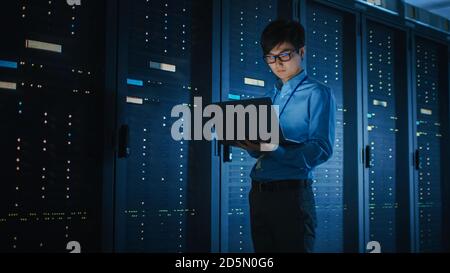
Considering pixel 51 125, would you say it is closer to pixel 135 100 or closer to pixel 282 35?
pixel 135 100

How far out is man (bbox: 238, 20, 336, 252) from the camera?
2041 millimetres

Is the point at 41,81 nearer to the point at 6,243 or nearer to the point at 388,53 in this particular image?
the point at 6,243

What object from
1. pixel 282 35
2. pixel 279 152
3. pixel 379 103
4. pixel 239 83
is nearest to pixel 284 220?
pixel 279 152

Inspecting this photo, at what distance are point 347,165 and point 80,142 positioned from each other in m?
1.90

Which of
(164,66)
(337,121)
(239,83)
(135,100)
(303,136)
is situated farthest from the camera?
(337,121)

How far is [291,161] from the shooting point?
82.2 inches

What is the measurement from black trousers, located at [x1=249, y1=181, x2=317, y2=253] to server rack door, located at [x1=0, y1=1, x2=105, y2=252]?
2.31 feet

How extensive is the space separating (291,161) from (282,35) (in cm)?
55

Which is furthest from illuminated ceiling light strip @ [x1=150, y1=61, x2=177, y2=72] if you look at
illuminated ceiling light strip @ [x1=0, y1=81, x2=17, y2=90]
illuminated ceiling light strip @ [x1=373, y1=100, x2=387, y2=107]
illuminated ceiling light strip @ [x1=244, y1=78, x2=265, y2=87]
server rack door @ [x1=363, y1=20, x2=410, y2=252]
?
illuminated ceiling light strip @ [x1=373, y1=100, x2=387, y2=107]

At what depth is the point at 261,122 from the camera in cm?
205

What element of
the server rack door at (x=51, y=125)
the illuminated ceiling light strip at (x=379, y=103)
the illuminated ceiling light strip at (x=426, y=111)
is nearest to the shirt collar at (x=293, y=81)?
the server rack door at (x=51, y=125)

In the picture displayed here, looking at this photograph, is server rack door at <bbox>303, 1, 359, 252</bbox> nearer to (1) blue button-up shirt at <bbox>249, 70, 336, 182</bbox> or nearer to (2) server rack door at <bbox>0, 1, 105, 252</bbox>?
(1) blue button-up shirt at <bbox>249, 70, 336, 182</bbox>

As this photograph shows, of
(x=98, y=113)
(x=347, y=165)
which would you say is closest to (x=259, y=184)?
(x=98, y=113)

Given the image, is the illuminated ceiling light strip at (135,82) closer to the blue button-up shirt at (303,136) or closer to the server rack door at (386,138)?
the blue button-up shirt at (303,136)
